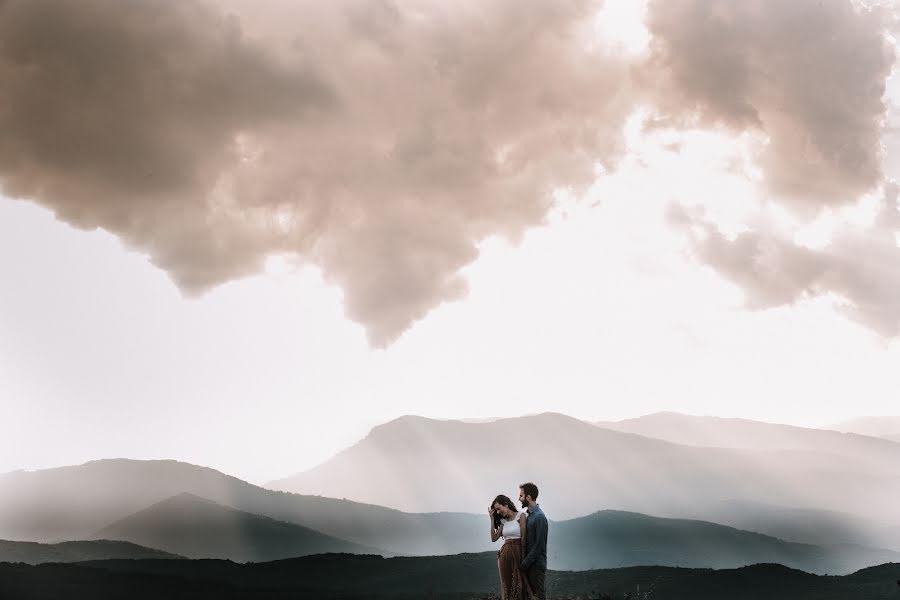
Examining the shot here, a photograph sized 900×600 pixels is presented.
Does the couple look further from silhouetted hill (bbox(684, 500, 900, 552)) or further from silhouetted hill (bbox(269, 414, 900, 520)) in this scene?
silhouetted hill (bbox(269, 414, 900, 520))

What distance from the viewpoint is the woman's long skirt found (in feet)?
42.2

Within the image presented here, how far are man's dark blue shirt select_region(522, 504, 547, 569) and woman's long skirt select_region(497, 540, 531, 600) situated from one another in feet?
0.56

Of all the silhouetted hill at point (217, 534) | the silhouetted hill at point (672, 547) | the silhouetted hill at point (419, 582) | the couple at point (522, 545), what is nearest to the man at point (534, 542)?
the couple at point (522, 545)

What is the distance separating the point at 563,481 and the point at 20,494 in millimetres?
96867

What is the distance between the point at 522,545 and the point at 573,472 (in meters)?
162

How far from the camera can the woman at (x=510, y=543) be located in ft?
41.8

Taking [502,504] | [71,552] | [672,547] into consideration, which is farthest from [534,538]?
[672,547]

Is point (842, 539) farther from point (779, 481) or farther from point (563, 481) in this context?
point (563, 481)

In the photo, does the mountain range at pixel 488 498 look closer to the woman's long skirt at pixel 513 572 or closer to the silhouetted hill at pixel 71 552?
the silhouetted hill at pixel 71 552

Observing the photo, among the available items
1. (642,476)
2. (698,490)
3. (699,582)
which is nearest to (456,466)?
(642,476)

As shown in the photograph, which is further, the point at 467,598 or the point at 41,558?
the point at 41,558

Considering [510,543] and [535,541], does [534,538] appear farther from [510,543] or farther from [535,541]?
[510,543]

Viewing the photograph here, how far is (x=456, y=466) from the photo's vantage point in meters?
182

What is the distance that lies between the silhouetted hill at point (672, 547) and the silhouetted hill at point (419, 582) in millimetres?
36078
